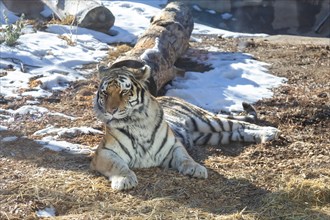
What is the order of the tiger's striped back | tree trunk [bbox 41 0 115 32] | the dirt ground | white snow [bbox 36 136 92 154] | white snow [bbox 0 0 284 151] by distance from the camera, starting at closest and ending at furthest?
1. the dirt ground
2. white snow [bbox 36 136 92 154]
3. the tiger's striped back
4. white snow [bbox 0 0 284 151]
5. tree trunk [bbox 41 0 115 32]

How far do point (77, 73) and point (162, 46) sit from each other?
1.22 meters

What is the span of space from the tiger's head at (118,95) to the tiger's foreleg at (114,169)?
26 cm

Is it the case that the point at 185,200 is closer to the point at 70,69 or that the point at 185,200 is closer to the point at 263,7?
the point at 70,69

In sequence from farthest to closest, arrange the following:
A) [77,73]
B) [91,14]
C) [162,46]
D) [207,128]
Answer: [91,14]
[77,73]
[162,46]
[207,128]

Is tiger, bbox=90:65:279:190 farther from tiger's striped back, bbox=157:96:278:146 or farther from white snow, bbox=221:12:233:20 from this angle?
white snow, bbox=221:12:233:20

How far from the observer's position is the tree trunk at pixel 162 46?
6938 millimetres

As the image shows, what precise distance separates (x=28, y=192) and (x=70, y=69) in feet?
13.8

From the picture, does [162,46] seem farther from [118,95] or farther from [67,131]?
[118,95]

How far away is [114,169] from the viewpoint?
4.35 meters

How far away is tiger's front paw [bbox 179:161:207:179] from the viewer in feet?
14.7

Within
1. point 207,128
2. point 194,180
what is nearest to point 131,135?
point 194,180

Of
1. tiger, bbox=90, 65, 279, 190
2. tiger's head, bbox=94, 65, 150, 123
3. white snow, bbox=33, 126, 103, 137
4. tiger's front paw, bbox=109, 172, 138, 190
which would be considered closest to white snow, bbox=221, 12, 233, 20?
white snow, bbox=33, 126, 103, 137

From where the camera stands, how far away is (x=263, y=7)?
1414cm

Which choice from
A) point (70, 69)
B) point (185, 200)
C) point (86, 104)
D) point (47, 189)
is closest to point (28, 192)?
point (47, 189)
